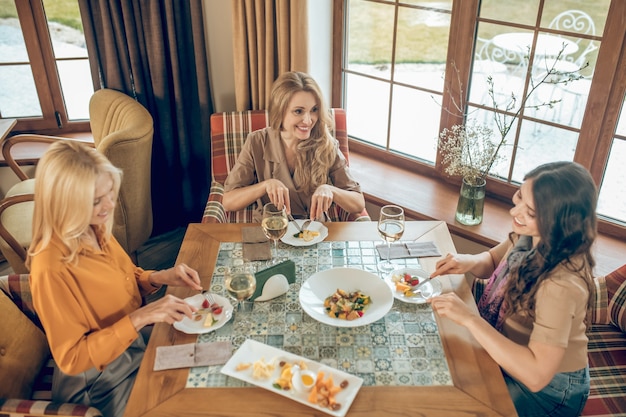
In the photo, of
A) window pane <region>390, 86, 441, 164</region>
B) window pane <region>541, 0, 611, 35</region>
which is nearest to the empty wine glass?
window pane <region>390, 86, 441, 164</region>

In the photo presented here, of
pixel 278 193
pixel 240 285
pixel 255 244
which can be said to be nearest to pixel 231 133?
pixel 278 193

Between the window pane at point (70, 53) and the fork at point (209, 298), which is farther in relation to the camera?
the window pane at point (70, 53)

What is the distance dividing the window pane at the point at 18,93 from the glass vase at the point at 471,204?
2.70 meters

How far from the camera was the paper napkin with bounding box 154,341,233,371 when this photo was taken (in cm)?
146

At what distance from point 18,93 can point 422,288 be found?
2972 mm

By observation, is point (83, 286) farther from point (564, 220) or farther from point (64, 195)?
point (564, 220)

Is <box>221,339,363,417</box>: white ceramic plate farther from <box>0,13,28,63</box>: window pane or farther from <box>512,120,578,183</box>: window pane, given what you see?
<box>0,13,28,63</box>: window pane

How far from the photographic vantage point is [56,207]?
146 centimetres

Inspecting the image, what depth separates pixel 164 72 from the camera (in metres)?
3.15

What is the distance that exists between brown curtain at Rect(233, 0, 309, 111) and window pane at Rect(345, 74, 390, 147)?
50 cm

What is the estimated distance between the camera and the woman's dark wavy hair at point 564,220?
1.47 metres

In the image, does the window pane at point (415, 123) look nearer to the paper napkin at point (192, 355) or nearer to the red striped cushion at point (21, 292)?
the paper napkin at point (192, 355)

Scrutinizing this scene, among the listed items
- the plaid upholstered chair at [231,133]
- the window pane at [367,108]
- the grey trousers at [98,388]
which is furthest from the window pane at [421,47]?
the grey trousers at [98,388]

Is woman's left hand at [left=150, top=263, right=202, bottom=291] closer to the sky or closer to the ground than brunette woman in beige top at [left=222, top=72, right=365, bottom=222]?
closer to the ground
